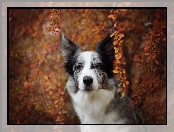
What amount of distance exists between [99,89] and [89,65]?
1.03ft

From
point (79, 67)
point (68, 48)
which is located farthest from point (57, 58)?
point (79, 67)

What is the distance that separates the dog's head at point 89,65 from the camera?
3.22 m

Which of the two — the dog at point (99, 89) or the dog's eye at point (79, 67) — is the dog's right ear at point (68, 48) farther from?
the dog's eye at point (79, 67)

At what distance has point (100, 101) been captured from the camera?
11.4ft

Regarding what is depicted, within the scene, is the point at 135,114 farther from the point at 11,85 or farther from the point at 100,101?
the point at 11,85

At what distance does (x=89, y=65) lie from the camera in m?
3.28

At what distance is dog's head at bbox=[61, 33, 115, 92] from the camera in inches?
127

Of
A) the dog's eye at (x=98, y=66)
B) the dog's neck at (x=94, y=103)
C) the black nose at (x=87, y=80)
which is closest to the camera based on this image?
the black nose at (x=87, y=80)

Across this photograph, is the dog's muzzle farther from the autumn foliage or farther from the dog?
the autumn foliage

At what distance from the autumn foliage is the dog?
2.03 feet

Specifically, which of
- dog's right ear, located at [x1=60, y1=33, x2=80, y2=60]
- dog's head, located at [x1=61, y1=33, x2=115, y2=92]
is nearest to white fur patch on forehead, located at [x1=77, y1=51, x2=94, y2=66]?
dog's head, located at [x1=61, y1=33, x2=115, y2=92]

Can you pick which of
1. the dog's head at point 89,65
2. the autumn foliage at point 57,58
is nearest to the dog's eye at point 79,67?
the dog's head at point 89,65

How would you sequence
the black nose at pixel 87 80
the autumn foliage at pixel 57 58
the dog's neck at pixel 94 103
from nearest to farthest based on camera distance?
the black nose at pixel 87 80 → the dog's neck at pixel 94 103 → the autumn foliage at pixel 57 58

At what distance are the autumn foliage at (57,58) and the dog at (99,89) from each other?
2.03 ft
